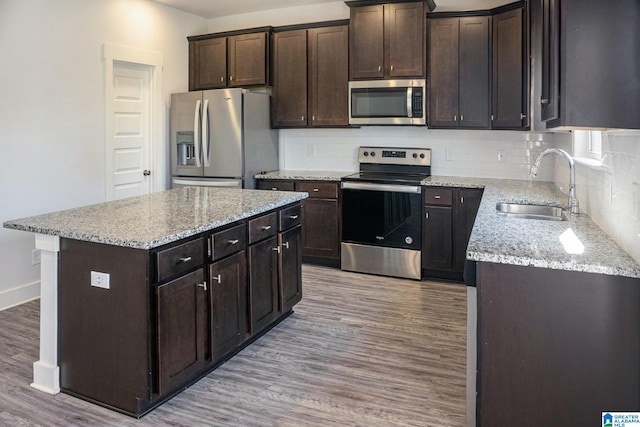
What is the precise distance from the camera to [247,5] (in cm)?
543

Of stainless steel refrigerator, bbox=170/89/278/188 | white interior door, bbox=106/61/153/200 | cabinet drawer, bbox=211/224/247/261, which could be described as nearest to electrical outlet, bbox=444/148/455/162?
stainless steel refrigerator, bbox=170/89/278/188

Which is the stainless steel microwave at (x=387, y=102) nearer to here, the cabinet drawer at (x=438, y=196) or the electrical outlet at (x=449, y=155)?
the electrical outlet at (x=449, y=155)

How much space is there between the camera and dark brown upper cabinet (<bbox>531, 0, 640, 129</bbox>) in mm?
1657

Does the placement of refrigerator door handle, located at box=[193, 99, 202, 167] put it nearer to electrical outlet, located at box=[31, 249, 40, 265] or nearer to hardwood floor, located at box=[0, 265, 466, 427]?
electrical outlet, located at box=[31, 249, 40, 265]

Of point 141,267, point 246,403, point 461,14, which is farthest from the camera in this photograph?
point 461,14

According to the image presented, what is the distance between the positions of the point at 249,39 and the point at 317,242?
2.33 m

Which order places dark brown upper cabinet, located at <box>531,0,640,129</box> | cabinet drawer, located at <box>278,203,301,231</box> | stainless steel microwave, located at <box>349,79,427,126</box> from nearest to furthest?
1. dark brown upper cabinet, located at <box>531,0,640,129</box>
2. cabinet drawer, located at <box>278,203,301,231</box>
3. stainless steel microwave, located at <box>349,79,427,126</box>

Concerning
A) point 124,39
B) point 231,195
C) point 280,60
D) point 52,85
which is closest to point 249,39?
point 280,60

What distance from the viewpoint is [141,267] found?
225 centimetres

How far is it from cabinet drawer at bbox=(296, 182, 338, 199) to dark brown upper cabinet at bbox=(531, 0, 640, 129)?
3274 millimetres

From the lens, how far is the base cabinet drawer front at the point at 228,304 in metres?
2.70

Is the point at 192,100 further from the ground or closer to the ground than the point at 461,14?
closer to the ground

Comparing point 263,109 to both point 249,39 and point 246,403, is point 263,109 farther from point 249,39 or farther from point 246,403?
point 246,403

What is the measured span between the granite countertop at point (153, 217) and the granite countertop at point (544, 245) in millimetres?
1320
